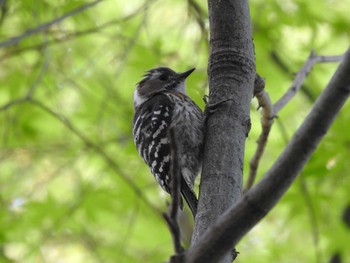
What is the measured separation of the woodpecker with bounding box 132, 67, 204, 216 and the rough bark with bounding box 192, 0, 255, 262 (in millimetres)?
807

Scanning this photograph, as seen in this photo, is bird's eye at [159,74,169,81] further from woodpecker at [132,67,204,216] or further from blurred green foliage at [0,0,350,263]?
blurred green foliage at [0,0,350,263]

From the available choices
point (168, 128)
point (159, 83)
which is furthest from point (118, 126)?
point (168, 128)

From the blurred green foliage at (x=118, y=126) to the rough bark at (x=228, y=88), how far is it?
5.59 feet

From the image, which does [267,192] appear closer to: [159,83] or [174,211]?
[174,211]

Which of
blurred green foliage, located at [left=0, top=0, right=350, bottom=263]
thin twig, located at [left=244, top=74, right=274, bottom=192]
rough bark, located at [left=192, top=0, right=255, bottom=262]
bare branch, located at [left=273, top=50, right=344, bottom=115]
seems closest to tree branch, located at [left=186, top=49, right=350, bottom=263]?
rough bark, located at [left=192, top=0, right=255, bottom=262]

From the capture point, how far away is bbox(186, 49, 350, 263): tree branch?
1.74 m

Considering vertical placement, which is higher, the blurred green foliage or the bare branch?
the blurred green foliage

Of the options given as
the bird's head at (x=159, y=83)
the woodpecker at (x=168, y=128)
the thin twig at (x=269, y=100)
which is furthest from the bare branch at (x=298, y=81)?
the bird's head at (x=159, y=83)

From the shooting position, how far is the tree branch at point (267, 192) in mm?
1735

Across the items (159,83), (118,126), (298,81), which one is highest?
(118,126)

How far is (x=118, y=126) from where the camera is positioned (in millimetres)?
6391

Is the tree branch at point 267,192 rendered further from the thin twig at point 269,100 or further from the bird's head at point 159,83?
the bird's head at point 159,83

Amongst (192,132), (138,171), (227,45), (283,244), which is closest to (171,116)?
(192,132)

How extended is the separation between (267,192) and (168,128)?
2.30 metres
